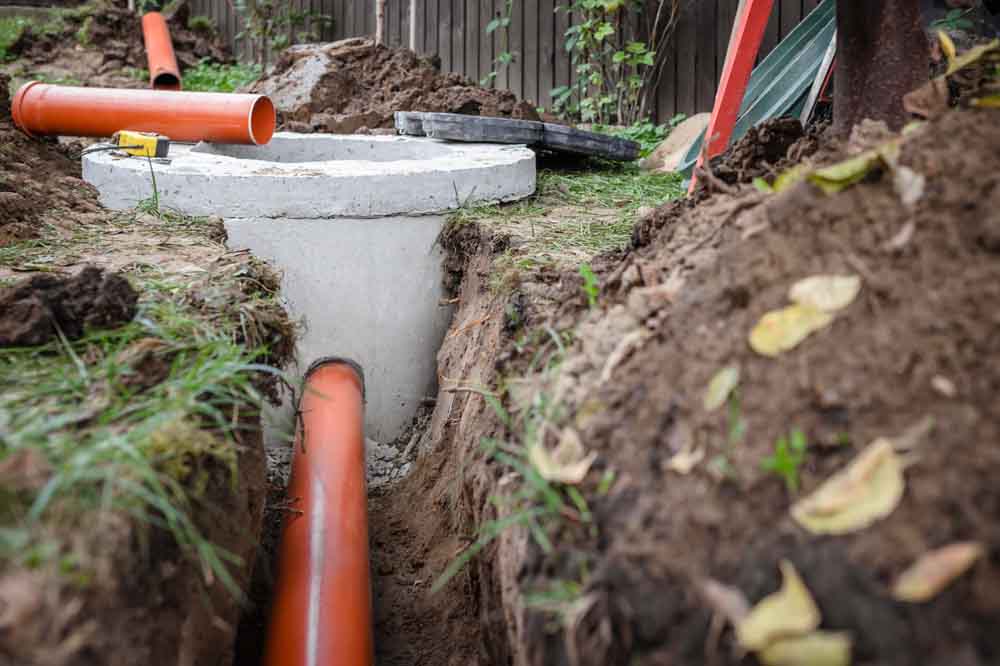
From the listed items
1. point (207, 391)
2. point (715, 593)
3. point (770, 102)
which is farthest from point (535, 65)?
point (715, 593)

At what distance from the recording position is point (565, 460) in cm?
154

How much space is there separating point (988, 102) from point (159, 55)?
29.6ft

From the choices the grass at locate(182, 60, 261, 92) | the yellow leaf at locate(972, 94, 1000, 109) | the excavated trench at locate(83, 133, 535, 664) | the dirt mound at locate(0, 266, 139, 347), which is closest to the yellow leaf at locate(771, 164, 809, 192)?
the yellow leaf at locate(972, 94, 1000, 109)

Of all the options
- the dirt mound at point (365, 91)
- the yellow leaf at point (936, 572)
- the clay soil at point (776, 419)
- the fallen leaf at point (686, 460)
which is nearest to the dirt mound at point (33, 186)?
the dirt mound at point (365, 91)

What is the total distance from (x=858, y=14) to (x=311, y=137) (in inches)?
126

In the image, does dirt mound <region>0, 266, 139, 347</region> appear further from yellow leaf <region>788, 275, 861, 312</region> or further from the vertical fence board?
the vertical fence board

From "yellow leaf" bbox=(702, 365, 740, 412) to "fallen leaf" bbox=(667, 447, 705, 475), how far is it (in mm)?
81

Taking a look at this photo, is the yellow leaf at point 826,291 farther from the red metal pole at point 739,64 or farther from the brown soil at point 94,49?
the brown soil at point 94,49

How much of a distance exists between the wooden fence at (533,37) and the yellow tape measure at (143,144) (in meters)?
3.50

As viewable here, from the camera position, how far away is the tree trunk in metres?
2.31

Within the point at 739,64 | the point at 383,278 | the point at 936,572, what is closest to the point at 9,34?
the point at 383,278

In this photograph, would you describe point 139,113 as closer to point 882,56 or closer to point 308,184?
point 308,184

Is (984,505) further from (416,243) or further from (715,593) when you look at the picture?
A: (416,243)

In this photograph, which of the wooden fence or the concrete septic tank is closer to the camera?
the concrete septic tank
